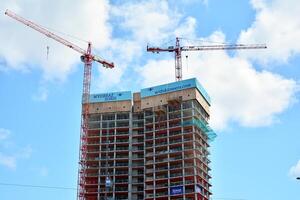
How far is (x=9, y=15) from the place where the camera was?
198875 millimetres

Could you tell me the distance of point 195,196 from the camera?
655 ft

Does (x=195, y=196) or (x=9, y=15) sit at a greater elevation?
(x=9, y=15)

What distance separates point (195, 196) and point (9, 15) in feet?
308
